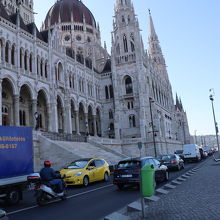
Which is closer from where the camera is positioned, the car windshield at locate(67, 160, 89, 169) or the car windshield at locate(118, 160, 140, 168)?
the car windshield at locate(118, 160, 140, 168)

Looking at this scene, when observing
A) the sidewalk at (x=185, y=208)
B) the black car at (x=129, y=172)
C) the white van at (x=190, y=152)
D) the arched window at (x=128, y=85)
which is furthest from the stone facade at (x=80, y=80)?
the sidewalk at (x=185, y=208)

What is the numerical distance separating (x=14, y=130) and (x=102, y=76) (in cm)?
4617

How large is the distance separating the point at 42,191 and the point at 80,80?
39520mm

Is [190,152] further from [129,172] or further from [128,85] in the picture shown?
[128,85]

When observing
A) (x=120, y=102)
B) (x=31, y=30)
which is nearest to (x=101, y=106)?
(x=120, y=102)

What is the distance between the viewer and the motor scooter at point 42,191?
915 centimetres

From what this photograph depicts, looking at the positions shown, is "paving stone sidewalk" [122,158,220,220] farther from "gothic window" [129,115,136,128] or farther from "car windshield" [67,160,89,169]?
"gothic window" [129,115,136,128]

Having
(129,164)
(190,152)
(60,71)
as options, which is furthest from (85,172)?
(60,71)

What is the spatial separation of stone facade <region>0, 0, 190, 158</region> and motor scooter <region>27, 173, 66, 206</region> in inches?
779

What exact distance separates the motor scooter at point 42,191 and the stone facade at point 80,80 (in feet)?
65.0

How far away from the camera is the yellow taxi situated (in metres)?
14.0

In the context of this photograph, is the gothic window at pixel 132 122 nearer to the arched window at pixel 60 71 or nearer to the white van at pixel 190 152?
the arched window at pixel 60 71

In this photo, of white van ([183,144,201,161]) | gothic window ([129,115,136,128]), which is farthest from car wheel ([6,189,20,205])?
gothic window ([129,115,136,128])

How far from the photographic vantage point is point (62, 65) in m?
42.0
